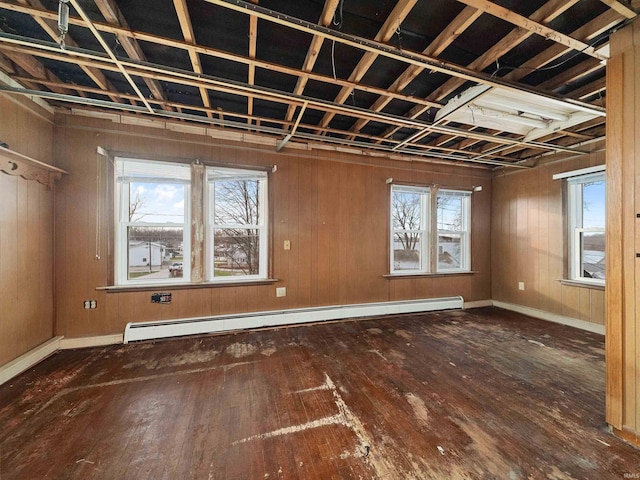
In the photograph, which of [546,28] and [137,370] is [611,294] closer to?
[546,28]

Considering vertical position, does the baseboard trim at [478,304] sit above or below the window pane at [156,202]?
below

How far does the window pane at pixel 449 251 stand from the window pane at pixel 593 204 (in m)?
1.69

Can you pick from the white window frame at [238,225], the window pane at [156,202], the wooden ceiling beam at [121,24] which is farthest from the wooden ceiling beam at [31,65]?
the white window frame at [238,225]

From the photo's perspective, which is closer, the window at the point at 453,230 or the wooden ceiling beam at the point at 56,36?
the wooden ceiling beam at the point at 56,36

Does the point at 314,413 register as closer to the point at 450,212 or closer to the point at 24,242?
the point at 24,242

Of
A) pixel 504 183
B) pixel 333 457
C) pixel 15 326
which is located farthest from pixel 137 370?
pixel 504 183

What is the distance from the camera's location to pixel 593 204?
3.51 metres

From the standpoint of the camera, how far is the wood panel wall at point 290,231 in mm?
2822

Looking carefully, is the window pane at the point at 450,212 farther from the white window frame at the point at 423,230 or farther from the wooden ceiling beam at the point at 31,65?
the wooden ceiling beam at the point at 31,65

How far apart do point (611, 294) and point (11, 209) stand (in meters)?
4.87

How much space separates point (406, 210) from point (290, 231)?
7.19ft

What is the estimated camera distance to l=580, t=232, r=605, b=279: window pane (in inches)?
136

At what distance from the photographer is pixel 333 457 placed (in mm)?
1411

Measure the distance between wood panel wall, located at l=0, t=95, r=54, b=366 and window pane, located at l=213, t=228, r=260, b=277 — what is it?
171 centimetres
